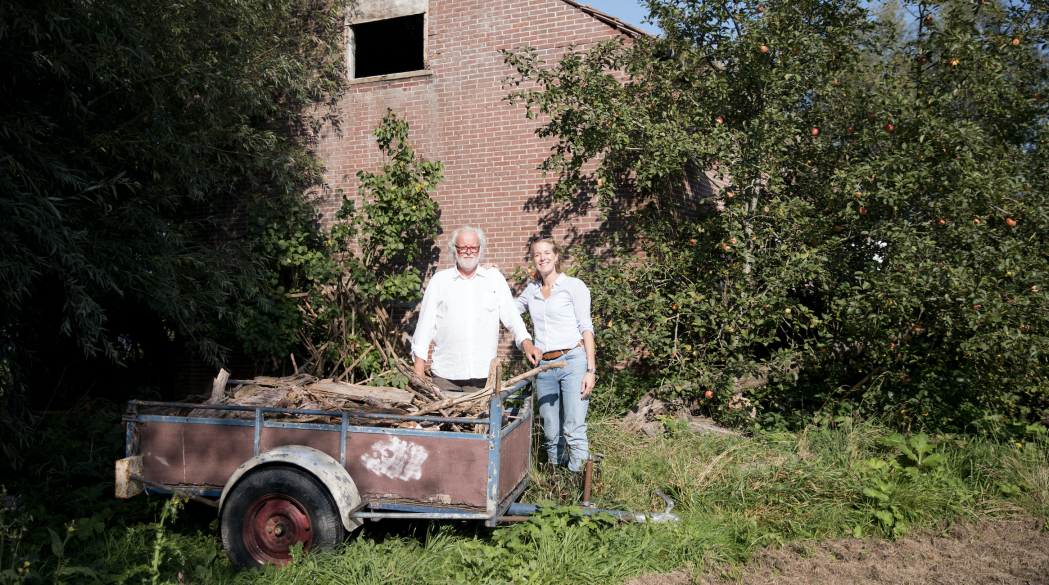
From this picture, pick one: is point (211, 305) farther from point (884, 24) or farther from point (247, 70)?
point (884, 24)

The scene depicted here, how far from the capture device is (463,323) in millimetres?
4582

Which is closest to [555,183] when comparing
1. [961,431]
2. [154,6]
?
[154,6]

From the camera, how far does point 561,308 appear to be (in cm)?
476

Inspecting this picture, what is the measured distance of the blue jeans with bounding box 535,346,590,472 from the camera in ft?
15.5

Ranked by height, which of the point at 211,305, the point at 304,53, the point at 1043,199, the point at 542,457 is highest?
the point at 304,53

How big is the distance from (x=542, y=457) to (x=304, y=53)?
7.16m

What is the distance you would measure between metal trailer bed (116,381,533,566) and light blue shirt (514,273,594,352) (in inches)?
29.4

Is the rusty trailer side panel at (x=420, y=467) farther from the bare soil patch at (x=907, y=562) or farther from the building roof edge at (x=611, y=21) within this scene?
the building roof edge at (x=611, y=21)

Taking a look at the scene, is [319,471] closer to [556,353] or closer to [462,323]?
[462,323]

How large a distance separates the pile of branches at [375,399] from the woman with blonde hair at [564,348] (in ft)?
0.82

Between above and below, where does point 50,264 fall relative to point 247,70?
below

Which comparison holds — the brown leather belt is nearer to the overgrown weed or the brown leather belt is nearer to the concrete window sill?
the overgrown weed

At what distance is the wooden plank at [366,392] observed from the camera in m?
4.32

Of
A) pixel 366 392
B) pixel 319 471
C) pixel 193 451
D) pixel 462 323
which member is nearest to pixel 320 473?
pixel 319 471
